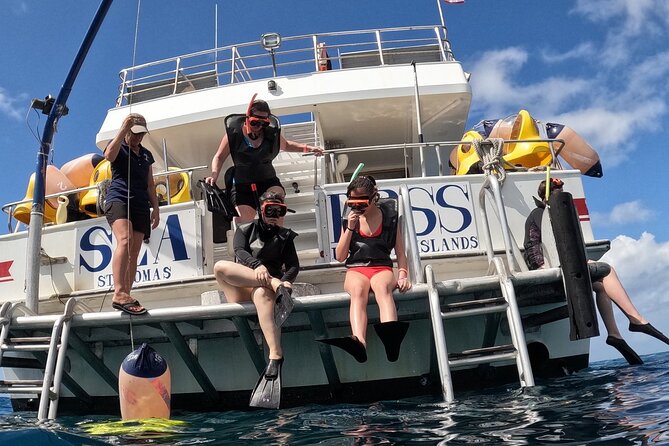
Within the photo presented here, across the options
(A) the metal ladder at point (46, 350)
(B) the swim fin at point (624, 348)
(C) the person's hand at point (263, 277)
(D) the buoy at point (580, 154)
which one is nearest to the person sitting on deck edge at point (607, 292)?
(B) the swim fin at point (624, 348)

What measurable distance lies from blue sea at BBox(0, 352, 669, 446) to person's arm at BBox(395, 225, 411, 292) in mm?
843

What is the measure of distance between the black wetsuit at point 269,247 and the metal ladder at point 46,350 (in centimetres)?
142

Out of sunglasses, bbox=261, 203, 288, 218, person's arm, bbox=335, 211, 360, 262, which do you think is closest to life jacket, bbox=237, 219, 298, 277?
sunglasses, bbox=261, 203, 288, 218

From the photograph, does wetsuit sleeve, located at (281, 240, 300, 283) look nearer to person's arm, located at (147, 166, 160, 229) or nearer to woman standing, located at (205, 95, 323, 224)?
woman standing, located at (205, 95, 323, 224)

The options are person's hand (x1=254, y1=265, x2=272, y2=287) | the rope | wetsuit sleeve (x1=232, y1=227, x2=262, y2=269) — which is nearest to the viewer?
person's hand (x1=254, y1=265, x2=272, y2=287)

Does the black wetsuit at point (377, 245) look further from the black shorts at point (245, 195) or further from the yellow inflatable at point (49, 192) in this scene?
the yellow inflatable at point (49, 192)

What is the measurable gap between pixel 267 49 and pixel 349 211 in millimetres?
4704

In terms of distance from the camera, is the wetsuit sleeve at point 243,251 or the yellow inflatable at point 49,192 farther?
the yellow inflatable at point 49,192

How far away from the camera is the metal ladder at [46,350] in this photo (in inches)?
154

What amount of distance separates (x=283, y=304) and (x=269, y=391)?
0.58 m

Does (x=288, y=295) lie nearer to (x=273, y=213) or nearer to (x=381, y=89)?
(x=273, y=213)

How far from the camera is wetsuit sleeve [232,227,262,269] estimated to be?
3.88 metres

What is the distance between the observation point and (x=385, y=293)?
3754 mm

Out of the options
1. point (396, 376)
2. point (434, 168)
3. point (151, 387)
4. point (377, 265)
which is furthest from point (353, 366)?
point (434, 168)
